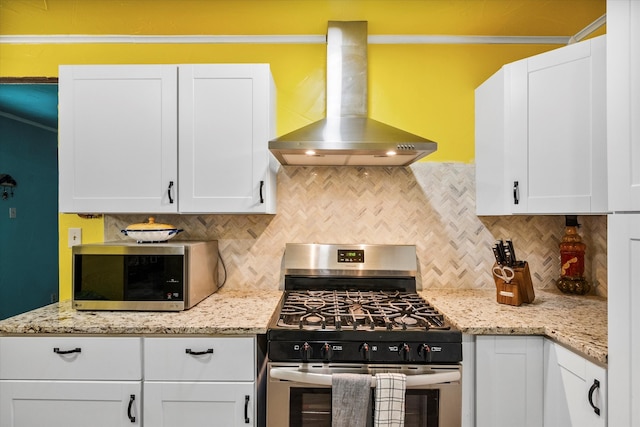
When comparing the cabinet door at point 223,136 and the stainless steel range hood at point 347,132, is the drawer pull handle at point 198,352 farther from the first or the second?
the stainless steel range hood at point 347,132

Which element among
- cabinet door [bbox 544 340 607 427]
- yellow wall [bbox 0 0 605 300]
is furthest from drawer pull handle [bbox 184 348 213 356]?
cabinet door [bbox 544 340 607 427]

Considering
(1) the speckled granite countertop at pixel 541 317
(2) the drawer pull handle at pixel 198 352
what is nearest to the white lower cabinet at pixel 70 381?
(2) the drawer pull handle at pixel 198 352

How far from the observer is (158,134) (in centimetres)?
197

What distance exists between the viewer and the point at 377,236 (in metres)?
2.35

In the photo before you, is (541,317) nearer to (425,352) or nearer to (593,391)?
(593,391)

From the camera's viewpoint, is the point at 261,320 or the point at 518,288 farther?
the point at 518,288

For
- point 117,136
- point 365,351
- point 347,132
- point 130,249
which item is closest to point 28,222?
point 117,136

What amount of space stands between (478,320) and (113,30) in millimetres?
2557

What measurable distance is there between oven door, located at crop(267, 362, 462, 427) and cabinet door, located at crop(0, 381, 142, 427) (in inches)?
23.3

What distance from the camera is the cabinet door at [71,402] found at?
1600 millimetres

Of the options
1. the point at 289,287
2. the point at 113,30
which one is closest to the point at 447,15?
the point at 289,287

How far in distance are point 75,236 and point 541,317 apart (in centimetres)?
256

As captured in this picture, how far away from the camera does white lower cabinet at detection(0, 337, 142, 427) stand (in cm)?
160

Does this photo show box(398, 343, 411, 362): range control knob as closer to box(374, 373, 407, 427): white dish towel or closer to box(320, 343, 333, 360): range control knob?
box(374, 373, 407, 427): white dish towel
